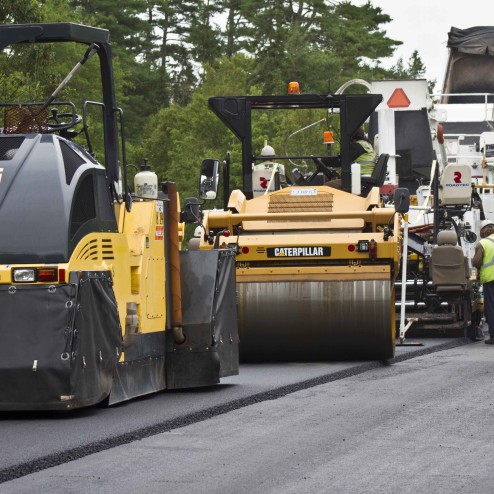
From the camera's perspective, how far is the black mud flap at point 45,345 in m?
8.99

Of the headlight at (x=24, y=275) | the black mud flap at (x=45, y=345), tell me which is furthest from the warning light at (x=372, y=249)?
the headlight at (x=24, y=275)

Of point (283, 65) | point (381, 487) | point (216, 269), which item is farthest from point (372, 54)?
point (381, 487)

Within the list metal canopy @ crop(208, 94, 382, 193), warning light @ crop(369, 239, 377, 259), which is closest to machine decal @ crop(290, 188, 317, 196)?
metal canopy @ crop(208, 94, 382, 193)

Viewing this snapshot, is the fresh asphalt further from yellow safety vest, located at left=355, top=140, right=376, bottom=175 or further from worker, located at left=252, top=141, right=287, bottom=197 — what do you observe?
worker, located at left=252, top=141, right=287, bottom=197

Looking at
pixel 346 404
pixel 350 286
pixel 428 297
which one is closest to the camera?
pixel 346 404

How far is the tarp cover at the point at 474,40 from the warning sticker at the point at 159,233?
14920mm

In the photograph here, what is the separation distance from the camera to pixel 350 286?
13.6 meters

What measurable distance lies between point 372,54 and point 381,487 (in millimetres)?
69373

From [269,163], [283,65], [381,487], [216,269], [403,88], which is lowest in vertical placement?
[381,487]

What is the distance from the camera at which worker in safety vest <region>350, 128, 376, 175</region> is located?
51.0ft

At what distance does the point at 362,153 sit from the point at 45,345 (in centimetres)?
722

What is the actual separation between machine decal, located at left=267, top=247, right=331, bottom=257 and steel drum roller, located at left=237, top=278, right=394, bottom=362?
273 mm

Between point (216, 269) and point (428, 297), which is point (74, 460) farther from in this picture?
point (428, 297)

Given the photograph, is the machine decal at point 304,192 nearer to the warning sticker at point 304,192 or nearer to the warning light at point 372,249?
the warning sticker at point 304,192
